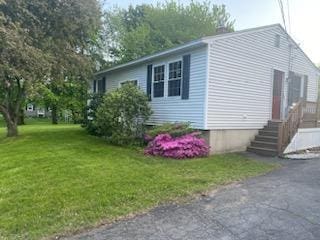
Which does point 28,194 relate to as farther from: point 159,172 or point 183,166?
point 183,166

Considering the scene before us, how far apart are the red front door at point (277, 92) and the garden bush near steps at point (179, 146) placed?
4215 millimetres

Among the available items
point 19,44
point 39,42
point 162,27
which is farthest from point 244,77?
point 162,27

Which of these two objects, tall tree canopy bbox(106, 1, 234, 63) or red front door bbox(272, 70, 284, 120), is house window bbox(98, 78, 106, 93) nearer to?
red front door bbox(272, 70, 284, 120)

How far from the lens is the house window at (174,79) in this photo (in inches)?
460

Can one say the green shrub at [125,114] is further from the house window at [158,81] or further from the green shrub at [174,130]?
the house window at [158,81]

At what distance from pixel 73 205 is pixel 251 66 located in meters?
8.51

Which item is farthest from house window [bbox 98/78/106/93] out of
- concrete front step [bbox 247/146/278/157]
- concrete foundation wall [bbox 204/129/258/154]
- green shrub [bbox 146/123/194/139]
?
concrete front step [bbox 247/146/278/157]

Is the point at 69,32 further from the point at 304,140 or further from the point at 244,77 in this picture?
the point at 304,140

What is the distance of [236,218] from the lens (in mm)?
4949

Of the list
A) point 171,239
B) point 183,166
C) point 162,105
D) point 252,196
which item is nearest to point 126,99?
point 162,105

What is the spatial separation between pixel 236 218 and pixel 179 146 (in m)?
4.83

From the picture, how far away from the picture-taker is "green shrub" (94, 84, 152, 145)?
1141cm

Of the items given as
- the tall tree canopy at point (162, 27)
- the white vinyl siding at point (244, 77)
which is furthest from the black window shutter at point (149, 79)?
the tall tree canopy at point (162, 27)

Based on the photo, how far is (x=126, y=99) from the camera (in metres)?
11.4
